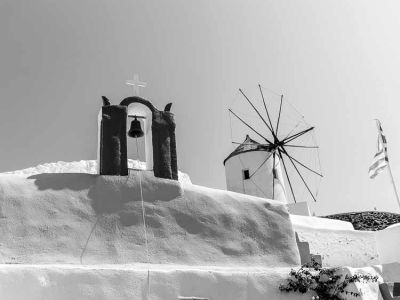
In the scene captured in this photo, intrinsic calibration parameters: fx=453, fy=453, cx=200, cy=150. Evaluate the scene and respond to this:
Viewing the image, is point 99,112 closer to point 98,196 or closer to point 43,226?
point 98,196

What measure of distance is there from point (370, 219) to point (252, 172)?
7.76m

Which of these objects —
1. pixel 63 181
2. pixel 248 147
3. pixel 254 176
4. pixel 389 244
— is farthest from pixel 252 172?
pixel 63 181

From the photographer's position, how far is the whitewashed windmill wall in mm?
19625

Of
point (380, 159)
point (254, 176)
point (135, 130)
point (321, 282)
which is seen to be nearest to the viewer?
point (321, 282)

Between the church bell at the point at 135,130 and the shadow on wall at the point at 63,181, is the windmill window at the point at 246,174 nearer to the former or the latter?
the church bell at the point at 135,130

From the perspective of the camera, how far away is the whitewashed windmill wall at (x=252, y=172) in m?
19.6

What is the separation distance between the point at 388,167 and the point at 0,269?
15.9 meters

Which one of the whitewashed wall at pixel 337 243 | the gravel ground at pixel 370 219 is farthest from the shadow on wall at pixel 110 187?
the gravel ground at pixel 370 219

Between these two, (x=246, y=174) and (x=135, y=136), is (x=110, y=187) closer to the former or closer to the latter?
(x=135, y=136)

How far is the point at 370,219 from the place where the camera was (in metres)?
23.4

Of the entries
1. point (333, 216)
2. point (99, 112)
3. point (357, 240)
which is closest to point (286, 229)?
point (99, 112)

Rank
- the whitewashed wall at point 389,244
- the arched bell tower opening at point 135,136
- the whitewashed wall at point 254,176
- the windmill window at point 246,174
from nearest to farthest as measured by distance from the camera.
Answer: the arched bell tower opening at point 135,136 < the whitewashed wall at point 389,244 < the whitewashed wall at point 254,176 < the windmill window at point 246,174

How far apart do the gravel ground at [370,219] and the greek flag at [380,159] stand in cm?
485

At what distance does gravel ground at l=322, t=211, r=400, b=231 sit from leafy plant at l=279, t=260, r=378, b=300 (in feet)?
49.1
